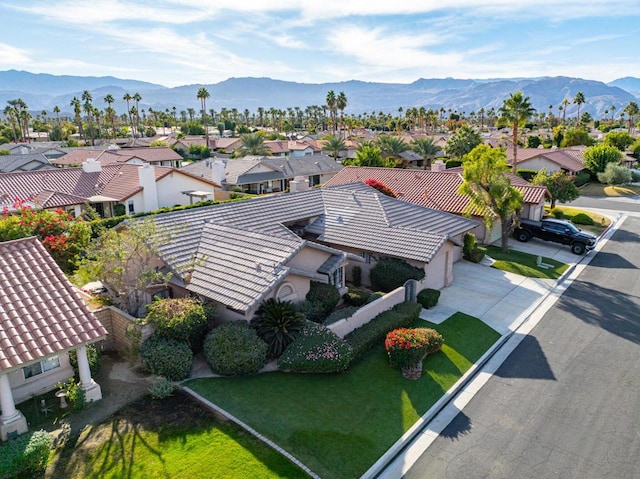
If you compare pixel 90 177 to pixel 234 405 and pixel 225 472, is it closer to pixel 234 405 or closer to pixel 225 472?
pixel 234 405

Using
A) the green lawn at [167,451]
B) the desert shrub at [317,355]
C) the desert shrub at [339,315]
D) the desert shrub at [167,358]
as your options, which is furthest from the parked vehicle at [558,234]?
the green lawn at [167,451]

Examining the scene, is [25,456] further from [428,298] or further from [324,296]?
[428,298]

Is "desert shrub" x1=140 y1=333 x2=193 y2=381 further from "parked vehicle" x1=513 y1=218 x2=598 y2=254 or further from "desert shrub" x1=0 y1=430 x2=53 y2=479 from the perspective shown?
"parked vehicle" x1=513 y1=218 x2=598 y2=254

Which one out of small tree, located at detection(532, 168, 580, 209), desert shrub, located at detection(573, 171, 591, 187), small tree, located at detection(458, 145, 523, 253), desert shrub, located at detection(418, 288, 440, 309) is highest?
small tree, located at detection(458, 145, 523, 253)

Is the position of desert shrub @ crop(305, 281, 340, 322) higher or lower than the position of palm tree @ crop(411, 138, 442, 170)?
lower

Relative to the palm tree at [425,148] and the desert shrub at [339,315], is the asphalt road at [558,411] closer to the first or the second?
the desert shrub at [339,315]

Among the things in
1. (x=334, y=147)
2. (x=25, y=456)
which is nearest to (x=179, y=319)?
(x=25, y=456)

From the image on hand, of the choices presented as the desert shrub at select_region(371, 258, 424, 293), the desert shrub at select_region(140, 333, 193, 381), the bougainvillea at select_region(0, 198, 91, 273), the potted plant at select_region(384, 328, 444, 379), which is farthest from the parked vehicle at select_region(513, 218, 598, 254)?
the bougainvillea at select_region(0, 198, 91, 273)

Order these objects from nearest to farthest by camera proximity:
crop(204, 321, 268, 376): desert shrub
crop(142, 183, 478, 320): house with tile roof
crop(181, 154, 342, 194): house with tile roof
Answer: crop(204, 321, 268, 376): desert shrub → crop(142, 183, 478, 320): house with tile roof → crop(181, 154, 342, 194): house with tile roof
